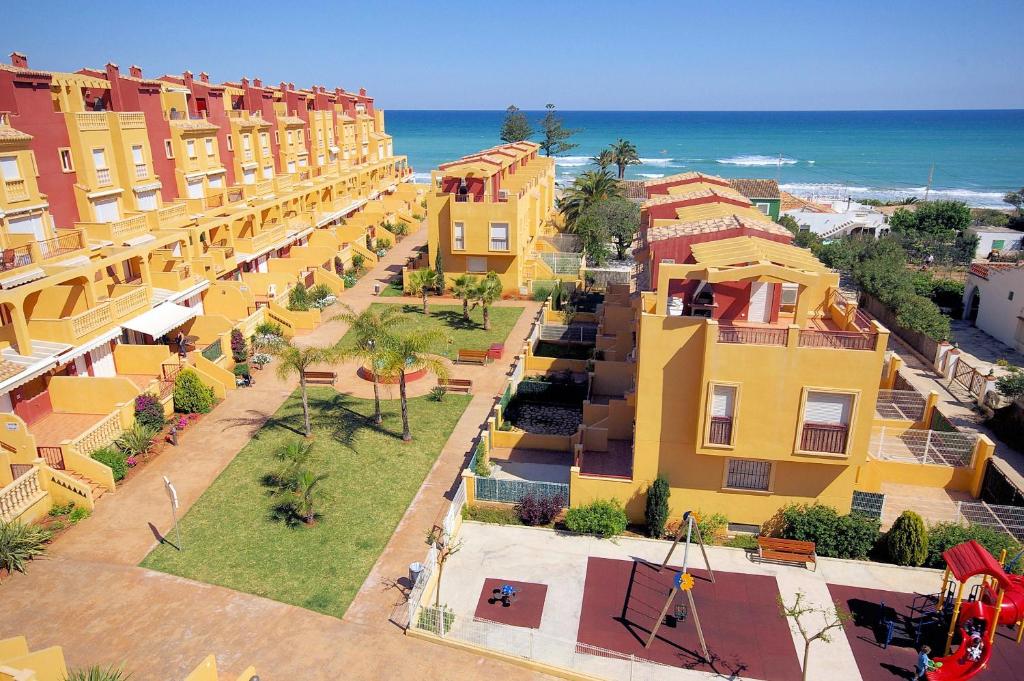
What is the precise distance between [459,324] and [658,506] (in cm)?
2092

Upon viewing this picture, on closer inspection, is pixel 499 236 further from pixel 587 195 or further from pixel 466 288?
pixel 587 195

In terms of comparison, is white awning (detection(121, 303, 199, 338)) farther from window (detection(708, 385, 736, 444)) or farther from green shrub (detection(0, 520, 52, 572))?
window (detection(708, 385, 736, 444))

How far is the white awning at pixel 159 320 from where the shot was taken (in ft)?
89.1

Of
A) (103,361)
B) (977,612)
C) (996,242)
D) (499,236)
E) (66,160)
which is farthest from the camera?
(996,242)

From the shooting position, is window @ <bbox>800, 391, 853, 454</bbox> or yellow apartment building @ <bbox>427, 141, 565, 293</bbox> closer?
window @ <bbox>800, 391, 853, 454</bbox>

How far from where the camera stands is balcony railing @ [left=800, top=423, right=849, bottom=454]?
17266mm

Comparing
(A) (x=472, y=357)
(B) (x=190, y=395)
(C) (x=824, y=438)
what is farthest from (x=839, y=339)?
(B) (x=190, y=395)

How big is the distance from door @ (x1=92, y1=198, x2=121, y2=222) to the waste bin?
83.2 feet

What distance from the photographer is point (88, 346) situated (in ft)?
81.7

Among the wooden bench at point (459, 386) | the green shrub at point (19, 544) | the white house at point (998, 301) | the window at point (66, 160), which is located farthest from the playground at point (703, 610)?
the window at point (66, 160)

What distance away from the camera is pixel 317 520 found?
782 inches

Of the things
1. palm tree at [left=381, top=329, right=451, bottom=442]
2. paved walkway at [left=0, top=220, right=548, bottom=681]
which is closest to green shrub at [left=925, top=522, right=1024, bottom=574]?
paved walkway at [left=0, top=220, right=548, bottom=681]

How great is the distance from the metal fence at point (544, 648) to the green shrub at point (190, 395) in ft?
50.0

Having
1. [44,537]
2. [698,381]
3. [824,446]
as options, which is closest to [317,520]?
[44,537]
